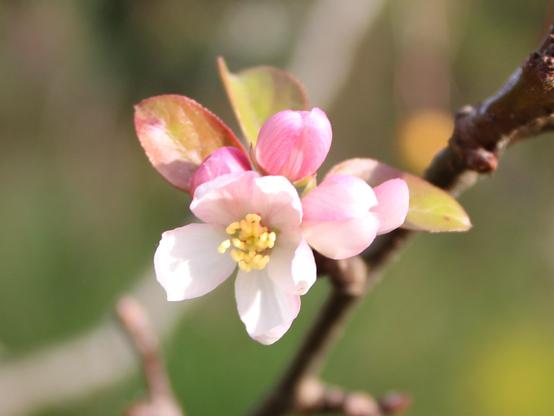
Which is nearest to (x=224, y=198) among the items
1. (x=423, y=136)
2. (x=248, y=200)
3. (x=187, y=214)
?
(x=248, y=200)

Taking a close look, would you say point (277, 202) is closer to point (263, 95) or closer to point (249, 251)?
point (249, 251)

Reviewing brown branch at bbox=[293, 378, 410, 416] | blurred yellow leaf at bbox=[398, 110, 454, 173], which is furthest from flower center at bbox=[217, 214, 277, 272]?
blurred yellow leaf at bbox=[398, 110, 454, 173]

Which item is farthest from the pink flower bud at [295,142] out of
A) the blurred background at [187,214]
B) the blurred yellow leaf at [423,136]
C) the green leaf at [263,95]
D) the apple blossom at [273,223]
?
the blurred yellow leaf at [423,136]

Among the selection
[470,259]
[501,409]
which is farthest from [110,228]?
[501,409]

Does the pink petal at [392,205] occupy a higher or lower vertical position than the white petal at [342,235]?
higher

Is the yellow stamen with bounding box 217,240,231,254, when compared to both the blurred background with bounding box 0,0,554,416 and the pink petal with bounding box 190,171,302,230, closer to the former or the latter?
the pink petal with bounding box 190,171,302,230

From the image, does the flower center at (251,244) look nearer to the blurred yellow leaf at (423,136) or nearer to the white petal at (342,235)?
the white petal at (342,235)
